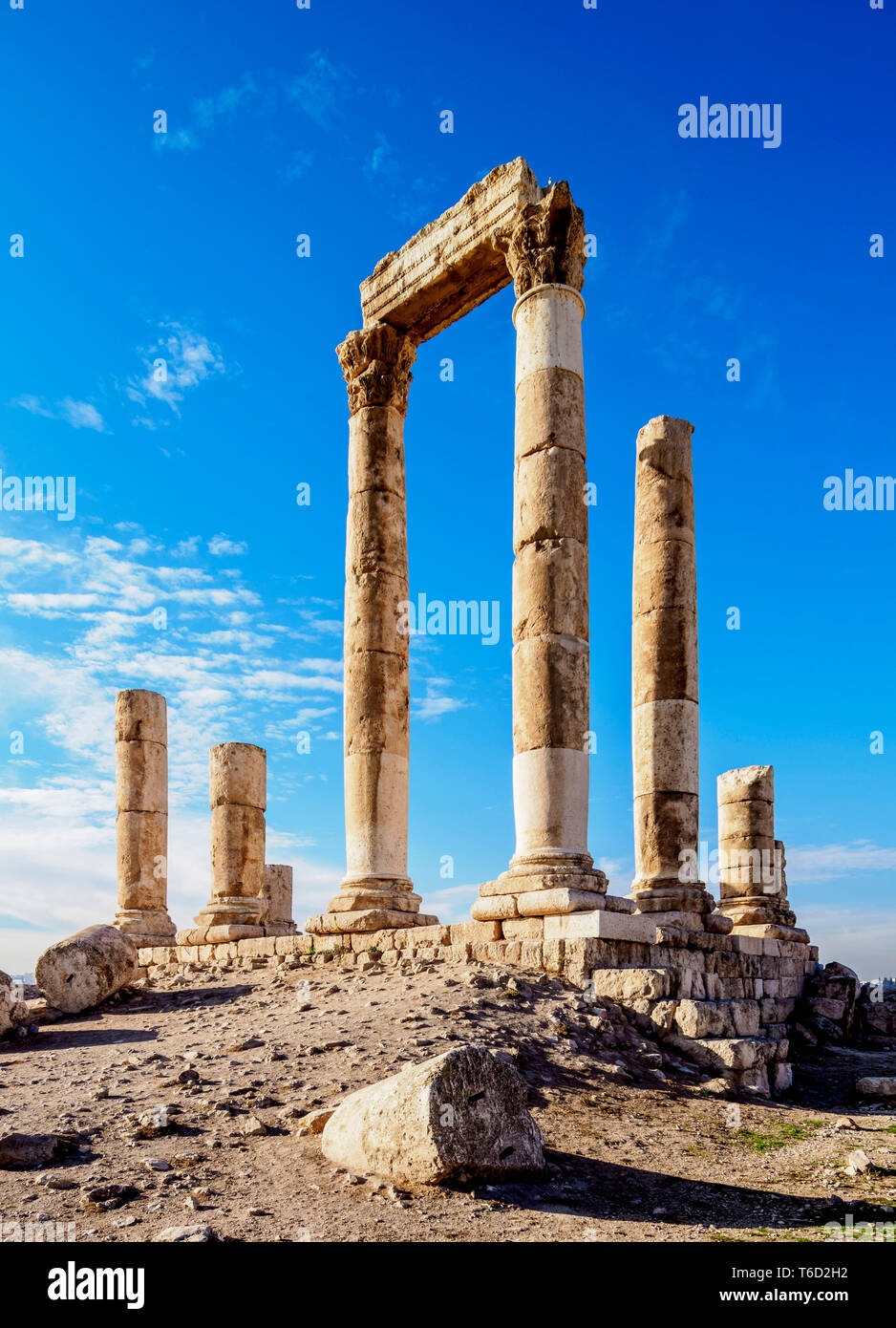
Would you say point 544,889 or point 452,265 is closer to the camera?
point 544,889

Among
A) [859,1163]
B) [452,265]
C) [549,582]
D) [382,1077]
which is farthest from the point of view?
[452,265]

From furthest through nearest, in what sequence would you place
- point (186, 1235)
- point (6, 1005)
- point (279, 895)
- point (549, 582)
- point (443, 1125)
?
point (279, 895)
point (549, 582)
point (6, 1005)
point (443, 1125)
point (186, 1235)

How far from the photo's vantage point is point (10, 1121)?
8.18 meters

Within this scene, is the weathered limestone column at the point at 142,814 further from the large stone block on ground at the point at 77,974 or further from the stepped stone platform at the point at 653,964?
the large stone block on ground at the point at 77,974

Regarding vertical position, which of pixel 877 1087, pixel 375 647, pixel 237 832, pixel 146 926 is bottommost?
pixel 877 1087

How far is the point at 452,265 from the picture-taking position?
643 inches

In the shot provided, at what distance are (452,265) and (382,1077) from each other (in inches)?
481

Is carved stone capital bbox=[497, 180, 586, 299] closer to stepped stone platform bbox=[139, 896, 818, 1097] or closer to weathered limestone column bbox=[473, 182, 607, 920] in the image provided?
weathered limestone column bbox=[473, 182, 607, 920]

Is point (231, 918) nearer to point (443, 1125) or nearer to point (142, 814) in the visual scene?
point (142, 814)

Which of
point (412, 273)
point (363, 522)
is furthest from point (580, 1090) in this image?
point (412, 273)

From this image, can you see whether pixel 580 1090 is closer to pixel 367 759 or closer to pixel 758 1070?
pixel 758 1070

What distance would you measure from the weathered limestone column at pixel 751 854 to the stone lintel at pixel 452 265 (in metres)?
10.2

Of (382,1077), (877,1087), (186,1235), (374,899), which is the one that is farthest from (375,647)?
(186,1235)
